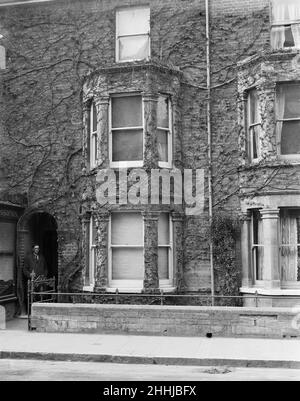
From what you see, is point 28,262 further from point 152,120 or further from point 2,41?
point 2,41

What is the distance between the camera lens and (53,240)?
760 inches

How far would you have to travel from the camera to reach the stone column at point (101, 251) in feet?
53.3

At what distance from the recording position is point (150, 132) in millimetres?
16281

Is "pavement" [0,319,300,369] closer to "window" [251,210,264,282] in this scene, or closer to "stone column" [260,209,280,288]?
"stone column" [260,209,280,288]

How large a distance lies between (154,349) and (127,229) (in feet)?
16.4

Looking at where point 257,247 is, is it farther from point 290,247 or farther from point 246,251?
point 290,247

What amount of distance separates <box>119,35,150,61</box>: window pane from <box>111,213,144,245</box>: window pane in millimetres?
4826

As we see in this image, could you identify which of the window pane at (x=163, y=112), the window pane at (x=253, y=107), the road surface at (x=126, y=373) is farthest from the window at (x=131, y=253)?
the road surface at (x=126, y=373)

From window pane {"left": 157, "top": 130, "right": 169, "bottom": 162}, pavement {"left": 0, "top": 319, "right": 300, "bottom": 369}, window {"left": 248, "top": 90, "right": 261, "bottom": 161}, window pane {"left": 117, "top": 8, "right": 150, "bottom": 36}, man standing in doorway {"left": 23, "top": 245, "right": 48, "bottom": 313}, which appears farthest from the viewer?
window pane {"left": 117, "top": 8, "right": 150, "bottom": 36}

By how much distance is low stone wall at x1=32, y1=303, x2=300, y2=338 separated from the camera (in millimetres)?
13422

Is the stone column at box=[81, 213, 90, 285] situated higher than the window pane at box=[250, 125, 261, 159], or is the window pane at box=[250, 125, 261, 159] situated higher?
the window pane at box=[250, 125, 261, 159]

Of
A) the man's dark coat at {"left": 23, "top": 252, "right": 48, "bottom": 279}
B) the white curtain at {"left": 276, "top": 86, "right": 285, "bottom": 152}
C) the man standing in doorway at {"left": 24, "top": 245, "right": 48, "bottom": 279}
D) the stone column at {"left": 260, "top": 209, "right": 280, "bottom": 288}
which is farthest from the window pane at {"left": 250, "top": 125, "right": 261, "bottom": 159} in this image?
the man's dark coat at {"left": 23, "top": 252, "right": 48, "bottom": 279}

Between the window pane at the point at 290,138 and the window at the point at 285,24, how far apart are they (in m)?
2.35

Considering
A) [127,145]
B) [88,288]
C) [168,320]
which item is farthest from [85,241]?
[168,320]
